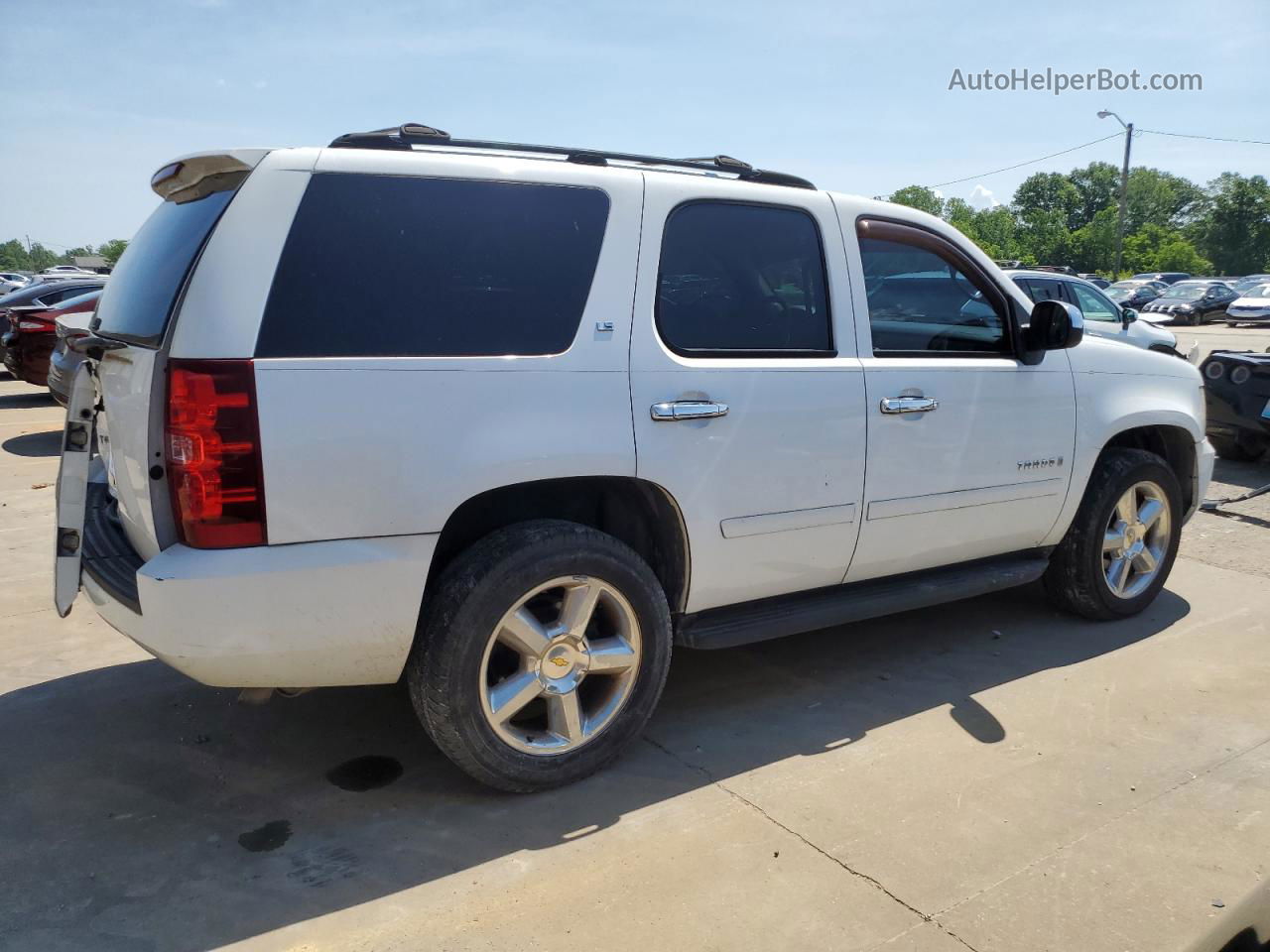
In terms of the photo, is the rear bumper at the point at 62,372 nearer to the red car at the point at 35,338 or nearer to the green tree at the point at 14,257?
the red car at the point at 35,338

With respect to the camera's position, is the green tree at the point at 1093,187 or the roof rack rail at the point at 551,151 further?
the green tree at the point at 1093,187

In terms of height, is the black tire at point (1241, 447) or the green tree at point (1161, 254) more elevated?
the green tree at point (1161, 254)

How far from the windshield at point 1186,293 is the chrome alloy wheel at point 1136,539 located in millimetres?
34074

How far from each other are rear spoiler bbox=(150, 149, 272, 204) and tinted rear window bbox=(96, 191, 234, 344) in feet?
0.11

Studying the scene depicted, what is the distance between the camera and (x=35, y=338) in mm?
10898

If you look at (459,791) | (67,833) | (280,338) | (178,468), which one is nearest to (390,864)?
(459,791)

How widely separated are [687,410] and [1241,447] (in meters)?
7.89

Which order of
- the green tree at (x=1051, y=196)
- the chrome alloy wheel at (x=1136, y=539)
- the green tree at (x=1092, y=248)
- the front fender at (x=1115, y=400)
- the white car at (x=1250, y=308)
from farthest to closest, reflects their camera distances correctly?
1. the green tree at (x=1051, y=196)
2. the green tree at (x=1092, y=248)
3. the white car at (x=1250, y=308)
4. the chrome alloy wheel at (x=1136, y=539)
5. the front fender at (x=1115, y=400)

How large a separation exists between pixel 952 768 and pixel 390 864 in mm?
1893

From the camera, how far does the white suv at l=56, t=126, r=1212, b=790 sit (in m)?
2.66

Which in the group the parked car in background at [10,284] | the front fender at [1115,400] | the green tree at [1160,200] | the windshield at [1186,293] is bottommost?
the front fender at [1115,400]

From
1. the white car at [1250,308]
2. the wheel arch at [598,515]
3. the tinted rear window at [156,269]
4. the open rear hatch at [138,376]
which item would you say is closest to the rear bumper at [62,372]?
the tinted rear window at [156,269]

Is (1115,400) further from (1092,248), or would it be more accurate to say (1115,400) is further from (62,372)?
(1092,248)

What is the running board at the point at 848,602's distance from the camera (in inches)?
140
